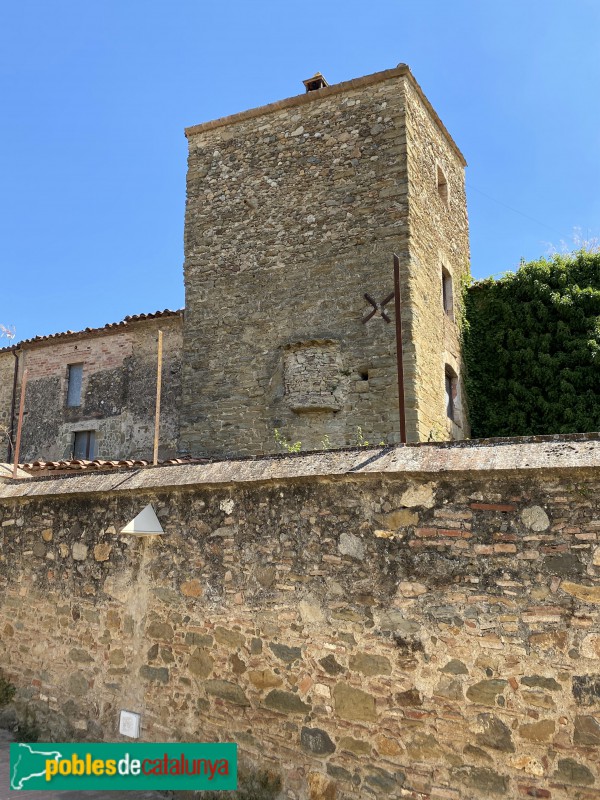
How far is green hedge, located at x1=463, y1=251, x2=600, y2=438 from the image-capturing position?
39.6ft

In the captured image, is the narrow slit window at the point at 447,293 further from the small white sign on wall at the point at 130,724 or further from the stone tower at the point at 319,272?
the small white sign on wall at the point at 130,724

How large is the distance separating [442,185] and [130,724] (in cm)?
1142

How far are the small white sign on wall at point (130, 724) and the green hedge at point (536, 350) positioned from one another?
29.0 ft

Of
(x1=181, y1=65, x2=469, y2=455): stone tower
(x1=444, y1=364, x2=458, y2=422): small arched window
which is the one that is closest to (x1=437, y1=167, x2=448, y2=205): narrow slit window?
(x1=181, y1=65, x2=469, y2=455): stone tower

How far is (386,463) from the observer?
4426 mm

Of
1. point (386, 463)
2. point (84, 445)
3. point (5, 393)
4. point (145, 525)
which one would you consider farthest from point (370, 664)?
point (5, 393)

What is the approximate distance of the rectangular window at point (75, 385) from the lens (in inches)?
607

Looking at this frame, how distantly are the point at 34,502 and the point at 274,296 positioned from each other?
620 cm

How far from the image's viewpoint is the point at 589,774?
142 inches

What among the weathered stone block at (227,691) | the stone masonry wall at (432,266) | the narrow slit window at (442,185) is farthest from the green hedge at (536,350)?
the weathered stone block at (227,691)

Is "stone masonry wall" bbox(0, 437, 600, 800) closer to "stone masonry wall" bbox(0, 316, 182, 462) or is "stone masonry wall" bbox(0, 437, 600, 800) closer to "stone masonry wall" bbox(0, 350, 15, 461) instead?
"stone masonry wall" bbox(0, 316, 182, 462)

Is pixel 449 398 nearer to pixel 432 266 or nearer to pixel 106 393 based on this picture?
pixel 432 266

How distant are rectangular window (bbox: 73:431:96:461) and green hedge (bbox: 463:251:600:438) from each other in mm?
8437

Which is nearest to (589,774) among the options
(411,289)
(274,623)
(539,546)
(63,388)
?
(539,546)
